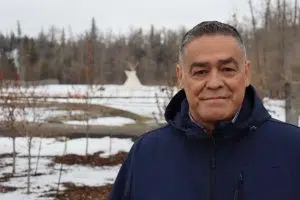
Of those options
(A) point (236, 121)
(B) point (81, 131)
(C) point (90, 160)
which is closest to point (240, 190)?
(A) point (236, 121)

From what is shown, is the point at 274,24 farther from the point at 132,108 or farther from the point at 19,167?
the point at 132,108

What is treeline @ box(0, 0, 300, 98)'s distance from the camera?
11359 millimetres

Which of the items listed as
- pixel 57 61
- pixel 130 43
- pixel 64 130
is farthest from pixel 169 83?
Answer: pixel 130 43

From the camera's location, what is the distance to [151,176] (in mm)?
1935

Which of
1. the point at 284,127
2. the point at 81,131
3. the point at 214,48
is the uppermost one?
the point at 214,48

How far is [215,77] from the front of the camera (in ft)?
6.02

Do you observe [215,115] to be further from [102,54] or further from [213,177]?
[102,54]

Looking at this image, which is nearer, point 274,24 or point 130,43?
point 274,24

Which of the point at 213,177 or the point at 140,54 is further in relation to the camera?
the point at 140,54

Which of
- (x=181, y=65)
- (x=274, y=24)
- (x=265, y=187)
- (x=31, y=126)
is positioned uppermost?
(x=274, y=24)

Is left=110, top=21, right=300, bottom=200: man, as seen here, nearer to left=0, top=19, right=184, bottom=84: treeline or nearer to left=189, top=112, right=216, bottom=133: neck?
left=189, top=112, right=216, bottom=133: neck

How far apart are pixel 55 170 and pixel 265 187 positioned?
32.9 ft

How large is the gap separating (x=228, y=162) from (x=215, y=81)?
12.6 inches

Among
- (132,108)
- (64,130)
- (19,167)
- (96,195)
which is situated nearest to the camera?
(96,195)
